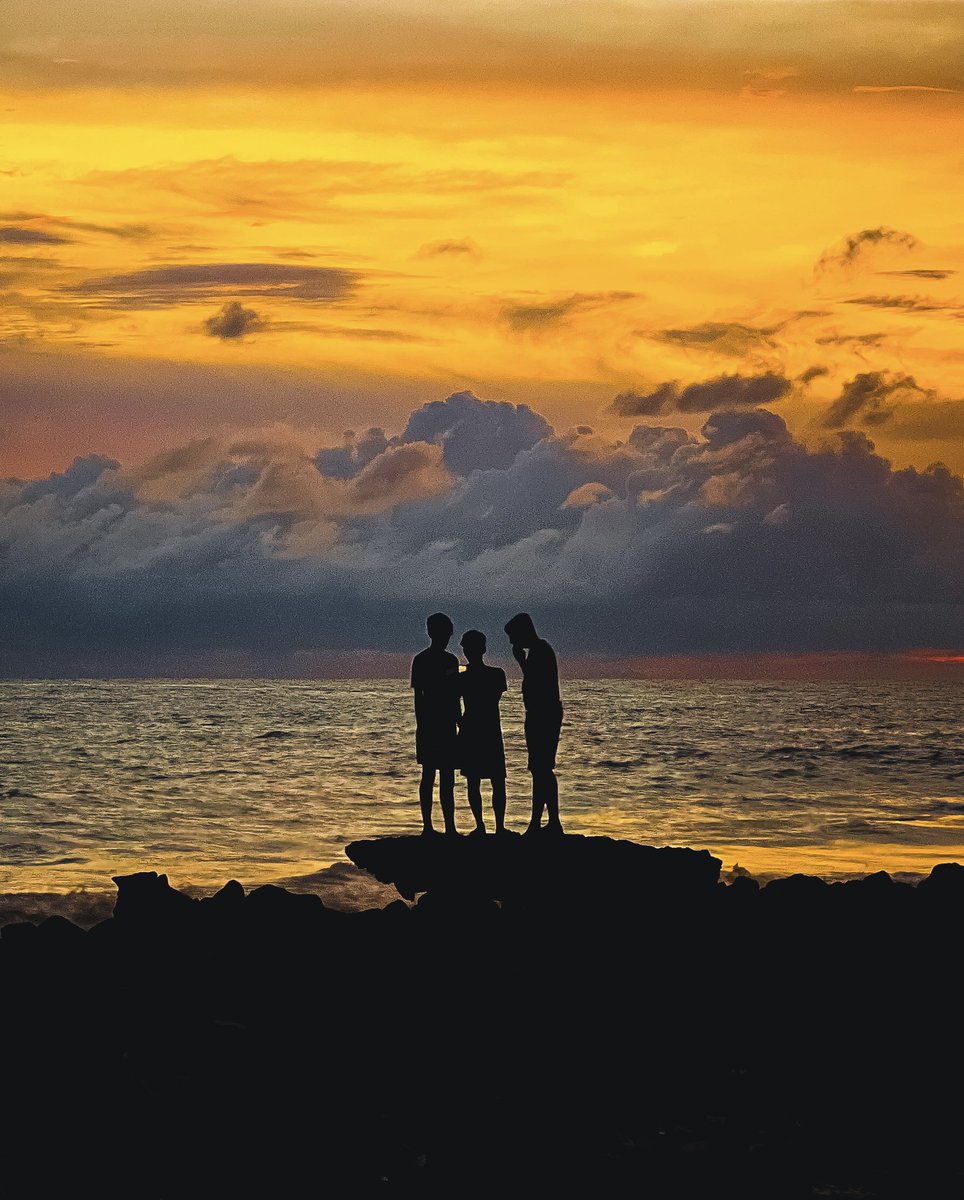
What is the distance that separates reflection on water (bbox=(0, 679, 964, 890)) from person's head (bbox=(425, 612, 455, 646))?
985cm

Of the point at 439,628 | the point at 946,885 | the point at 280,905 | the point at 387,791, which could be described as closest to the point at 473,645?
the point at 439,628

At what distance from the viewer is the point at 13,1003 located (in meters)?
11.6

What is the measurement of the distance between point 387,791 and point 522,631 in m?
25.0

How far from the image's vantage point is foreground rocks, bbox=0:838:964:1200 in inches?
365

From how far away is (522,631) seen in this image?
15953 millimetres

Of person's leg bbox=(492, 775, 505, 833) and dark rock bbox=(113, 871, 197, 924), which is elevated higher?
person's leg bbox=(492, 775, 505, 833)

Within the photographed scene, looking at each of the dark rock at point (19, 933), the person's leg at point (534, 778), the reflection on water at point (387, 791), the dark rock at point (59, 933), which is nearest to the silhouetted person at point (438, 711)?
the person's leg at point (534, 778)

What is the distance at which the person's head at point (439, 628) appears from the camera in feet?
51.7

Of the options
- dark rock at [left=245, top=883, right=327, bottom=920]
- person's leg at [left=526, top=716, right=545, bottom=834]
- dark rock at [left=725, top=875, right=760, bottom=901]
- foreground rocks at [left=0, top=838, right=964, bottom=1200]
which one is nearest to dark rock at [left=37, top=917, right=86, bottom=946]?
foreground rocks at [left=0, top=838, right=964, bottom=1200]

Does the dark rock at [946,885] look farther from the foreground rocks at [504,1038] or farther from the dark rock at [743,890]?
the dark rock at [743,890]

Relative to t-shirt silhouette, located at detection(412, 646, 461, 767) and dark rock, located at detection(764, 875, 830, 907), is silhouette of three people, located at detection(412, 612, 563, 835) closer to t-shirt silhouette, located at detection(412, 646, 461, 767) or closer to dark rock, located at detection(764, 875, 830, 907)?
t-shirt silhouette, located at detection(412, 646, 461, 767)

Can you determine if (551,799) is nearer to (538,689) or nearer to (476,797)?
(476,797)

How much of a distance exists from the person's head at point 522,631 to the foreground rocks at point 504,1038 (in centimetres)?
215

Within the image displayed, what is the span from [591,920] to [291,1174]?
5.35 m
